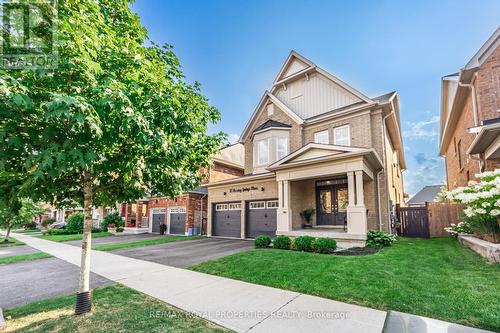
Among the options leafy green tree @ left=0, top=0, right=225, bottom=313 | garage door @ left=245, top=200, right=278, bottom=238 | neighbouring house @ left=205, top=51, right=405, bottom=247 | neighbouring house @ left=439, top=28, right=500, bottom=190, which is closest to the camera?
leafy green tree @ left=0, top=0, right=225, bottom=313

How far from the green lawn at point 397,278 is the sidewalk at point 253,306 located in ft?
1.22

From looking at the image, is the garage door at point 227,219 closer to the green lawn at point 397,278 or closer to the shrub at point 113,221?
the green lawn at point 397,278

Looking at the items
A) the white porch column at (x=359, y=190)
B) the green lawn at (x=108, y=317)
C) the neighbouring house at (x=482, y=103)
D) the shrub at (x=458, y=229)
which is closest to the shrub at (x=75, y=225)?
the green lawn at (x=108, y=317)

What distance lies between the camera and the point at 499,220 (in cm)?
687

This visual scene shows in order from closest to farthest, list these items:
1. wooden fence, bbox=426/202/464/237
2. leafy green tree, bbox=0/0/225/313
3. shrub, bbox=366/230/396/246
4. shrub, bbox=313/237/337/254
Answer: leafy green tree, bbox=0/0/225/313, shrub, bbox=313/237/337/254, shrub, bbox=366/230/396/246, wooden fence, bbox=426/202/464/237

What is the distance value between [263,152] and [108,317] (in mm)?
13106

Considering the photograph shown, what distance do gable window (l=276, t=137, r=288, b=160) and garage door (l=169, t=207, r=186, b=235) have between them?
9623 millimetres

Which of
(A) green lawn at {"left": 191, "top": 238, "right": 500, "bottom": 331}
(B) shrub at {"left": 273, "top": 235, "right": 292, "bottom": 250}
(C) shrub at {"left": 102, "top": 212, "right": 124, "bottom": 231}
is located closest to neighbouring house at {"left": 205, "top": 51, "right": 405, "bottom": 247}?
(B) shrub at {"left": 273, "top": 235, "right": 292, "bottom": 250}

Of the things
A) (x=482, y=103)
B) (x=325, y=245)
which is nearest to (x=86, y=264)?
(x=325, y=245)

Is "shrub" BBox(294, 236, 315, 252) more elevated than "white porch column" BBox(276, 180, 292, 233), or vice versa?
"white porch column" BBox(276, 180, 292, 233)

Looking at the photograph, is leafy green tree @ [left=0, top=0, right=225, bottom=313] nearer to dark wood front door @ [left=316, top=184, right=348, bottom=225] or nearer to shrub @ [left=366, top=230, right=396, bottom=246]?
shrub @ [left=366, top=230, right=396, bottom=246]

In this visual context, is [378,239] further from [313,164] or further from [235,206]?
[235,206]

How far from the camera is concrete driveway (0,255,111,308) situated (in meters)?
6.11

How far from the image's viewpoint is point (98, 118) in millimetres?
3348
